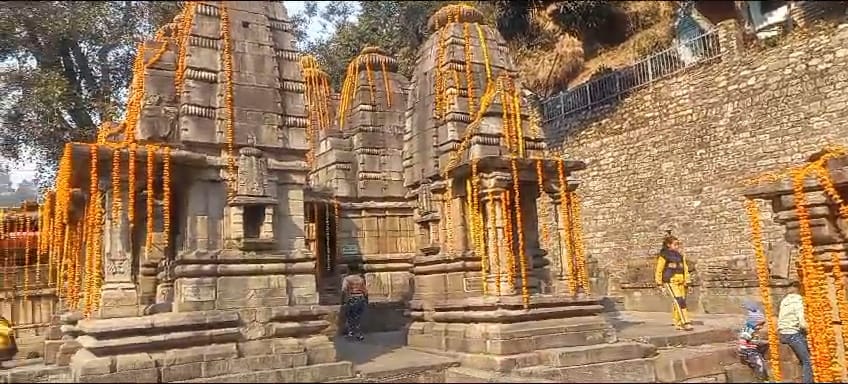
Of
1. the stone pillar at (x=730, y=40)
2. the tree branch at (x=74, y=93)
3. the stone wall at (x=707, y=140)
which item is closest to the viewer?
the stone wall at (x=707, y=140)

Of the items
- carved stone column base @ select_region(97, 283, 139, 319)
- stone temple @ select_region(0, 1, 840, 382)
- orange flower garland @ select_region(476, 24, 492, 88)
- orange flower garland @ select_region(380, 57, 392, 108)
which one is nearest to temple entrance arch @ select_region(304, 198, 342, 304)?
stone temple @ select_region(0, 1, 840, 382)

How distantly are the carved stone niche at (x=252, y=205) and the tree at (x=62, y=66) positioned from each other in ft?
44.9

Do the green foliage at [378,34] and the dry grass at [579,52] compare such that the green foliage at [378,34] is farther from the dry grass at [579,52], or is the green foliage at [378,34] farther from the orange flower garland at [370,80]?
the orange flower garland at [370,80]

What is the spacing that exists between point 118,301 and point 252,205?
2.10m

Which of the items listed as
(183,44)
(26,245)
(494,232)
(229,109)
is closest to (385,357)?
(494,232)

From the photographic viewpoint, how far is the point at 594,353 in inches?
380

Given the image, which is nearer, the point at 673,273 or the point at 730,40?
the point at 673,273

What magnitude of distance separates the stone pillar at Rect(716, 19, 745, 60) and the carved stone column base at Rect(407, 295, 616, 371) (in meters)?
13.3

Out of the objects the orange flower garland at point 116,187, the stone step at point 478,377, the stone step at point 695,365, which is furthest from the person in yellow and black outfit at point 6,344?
the stone step at point 695,365

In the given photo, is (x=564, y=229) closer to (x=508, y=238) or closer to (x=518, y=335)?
(x=508, y=238)

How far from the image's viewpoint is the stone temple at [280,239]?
8.62 metres

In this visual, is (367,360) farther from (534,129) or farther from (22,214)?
(22,214)

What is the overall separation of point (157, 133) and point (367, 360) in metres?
4.43

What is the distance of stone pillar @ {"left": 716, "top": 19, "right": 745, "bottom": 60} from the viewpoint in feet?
67.9
